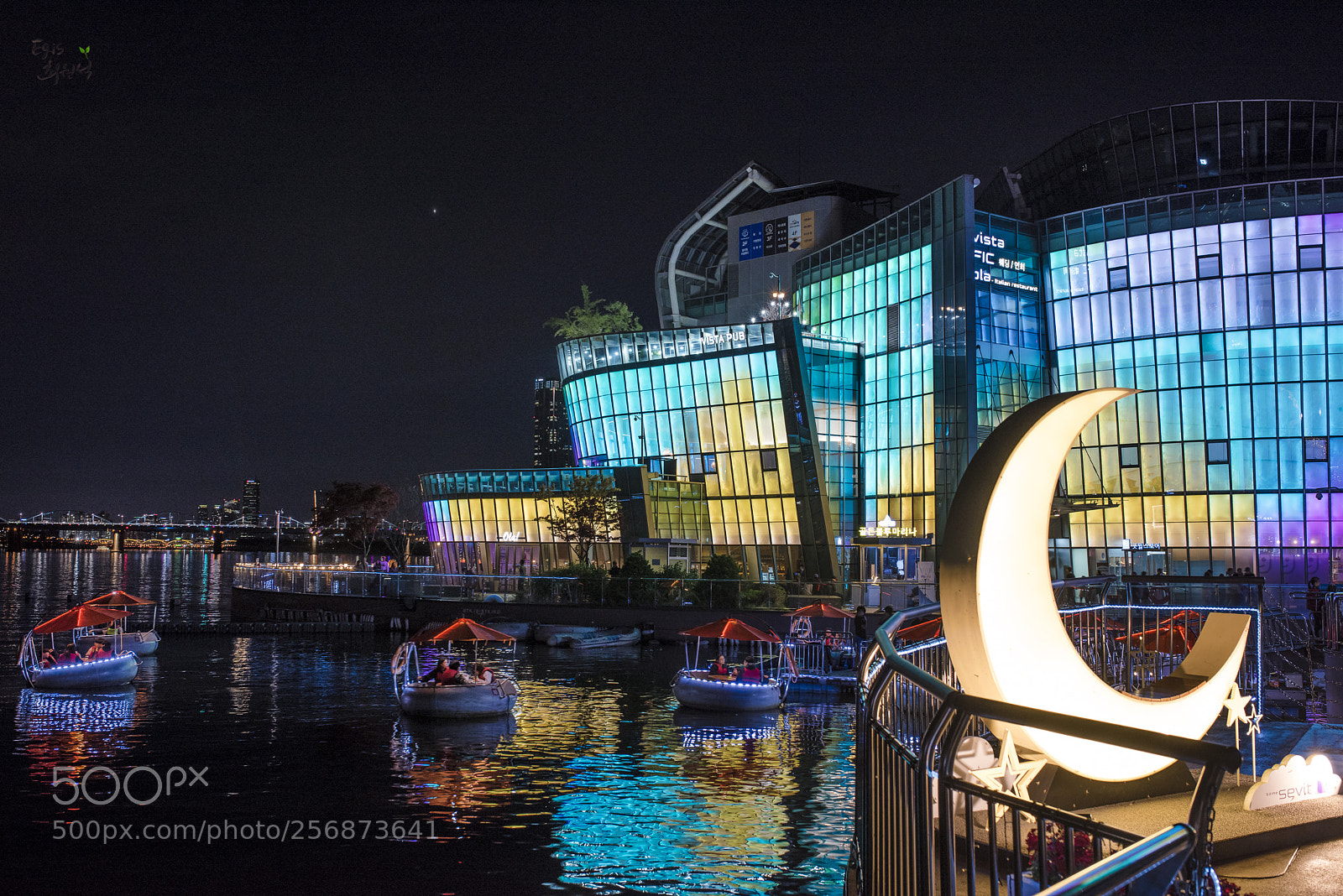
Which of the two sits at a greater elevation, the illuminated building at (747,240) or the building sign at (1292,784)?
the illuminated building at (747,240)

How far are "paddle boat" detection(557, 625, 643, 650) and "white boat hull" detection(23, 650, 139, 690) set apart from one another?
18.6m

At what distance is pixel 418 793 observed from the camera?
67.0 ft

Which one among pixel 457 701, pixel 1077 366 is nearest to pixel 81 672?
pixel 457 701

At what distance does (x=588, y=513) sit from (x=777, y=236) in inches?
1093

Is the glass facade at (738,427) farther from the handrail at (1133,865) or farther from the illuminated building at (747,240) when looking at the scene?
the handrail at (1133,865)

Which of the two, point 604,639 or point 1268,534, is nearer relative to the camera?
point 604,639

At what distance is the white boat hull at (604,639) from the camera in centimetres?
4656

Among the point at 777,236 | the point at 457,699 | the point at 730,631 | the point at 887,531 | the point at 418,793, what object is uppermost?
the point at 777,236

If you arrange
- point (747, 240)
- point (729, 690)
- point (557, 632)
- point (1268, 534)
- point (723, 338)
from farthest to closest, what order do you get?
point (747, 240) → point (723, 338) → point (1268, 534) → point (557, 632) → point (729, 690)

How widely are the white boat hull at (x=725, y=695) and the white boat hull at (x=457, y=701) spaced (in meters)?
5.03

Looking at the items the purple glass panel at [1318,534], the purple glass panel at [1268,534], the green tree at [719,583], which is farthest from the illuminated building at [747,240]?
the purple glass panel at [1318,534]

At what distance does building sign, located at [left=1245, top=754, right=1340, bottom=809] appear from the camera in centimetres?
880

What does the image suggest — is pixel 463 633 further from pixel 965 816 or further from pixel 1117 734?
pixel 1117 734

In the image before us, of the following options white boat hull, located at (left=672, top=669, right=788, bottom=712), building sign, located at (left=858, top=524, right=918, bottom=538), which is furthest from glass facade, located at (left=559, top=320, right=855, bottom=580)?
white boat hull, located at (left=672, top=669, right=788, bottom=712)
